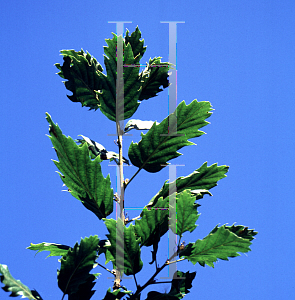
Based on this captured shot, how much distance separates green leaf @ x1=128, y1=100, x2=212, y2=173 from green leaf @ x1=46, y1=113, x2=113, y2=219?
363mm

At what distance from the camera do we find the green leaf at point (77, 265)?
224 centimetres

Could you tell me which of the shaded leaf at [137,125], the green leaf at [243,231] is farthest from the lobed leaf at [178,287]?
the shaded leaf at [137,125]

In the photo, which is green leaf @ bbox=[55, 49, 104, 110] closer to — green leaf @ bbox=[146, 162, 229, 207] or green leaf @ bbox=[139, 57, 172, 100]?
green leaf @ bbox=[139, 57, 172, 100]

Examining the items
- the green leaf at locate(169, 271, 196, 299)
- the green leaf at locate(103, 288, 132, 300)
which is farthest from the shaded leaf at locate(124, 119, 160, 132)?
the green leaf at locate(103, 288, 132, 300)

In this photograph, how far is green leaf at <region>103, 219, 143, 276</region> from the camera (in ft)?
7.51

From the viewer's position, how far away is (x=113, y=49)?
2730 mm

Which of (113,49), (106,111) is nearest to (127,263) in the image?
(106,111)

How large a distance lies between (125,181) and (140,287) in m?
0.82

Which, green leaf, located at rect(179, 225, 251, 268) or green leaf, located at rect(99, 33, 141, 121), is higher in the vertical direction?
green leaf, located at rect(99, 33, 141, 121)

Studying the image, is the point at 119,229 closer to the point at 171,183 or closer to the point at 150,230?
the point at 150,230

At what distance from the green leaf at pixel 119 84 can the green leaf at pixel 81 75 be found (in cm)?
8

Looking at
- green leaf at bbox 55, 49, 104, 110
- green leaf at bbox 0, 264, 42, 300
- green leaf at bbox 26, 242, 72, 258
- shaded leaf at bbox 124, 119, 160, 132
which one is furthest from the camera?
shaded leaf at bbox 124, 119, 160, 132

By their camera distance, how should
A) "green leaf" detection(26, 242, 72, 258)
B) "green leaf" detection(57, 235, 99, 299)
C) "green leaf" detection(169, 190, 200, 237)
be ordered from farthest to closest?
"green leaf" detection(26, 242, 72, 258)
"green leaf" detection(169, 190, 200, 237)
"green leaf" detection(57, 235, 99, 299)

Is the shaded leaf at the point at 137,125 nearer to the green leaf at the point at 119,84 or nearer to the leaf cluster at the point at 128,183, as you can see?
the leaf cluster at the point at 128,183
